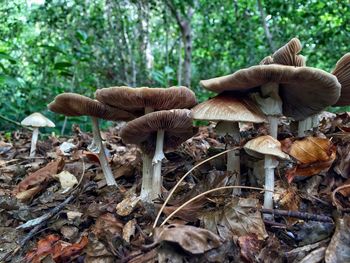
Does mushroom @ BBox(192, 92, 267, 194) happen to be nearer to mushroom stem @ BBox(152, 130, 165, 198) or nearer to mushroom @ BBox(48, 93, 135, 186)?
mushroom stem @ BBox(152, 130, 165, 198)

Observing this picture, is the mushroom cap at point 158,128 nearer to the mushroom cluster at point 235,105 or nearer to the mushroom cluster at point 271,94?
the mushroom cluster at point 235,105

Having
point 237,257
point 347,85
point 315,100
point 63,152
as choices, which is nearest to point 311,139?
point 315,100

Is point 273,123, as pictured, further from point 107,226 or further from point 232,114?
point 107,226

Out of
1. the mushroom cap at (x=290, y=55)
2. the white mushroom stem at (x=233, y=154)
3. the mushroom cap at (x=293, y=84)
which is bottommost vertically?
the white mushroom stem at (x=233, y=154)

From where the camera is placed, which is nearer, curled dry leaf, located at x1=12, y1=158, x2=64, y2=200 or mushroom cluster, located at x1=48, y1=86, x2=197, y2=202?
mushroom cluster, located at x1=48, y1=86, x2=197, y2=202

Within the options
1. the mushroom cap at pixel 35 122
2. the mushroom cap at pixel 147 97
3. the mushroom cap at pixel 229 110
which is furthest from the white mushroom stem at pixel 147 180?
the mushroom cap at pixel 35 122

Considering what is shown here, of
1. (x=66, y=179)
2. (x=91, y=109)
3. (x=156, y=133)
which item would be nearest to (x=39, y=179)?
(x=66, y=179)

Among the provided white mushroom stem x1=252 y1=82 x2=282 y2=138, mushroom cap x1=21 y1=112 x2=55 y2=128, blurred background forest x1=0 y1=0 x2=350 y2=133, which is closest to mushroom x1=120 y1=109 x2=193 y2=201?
white mushroom stem x1=252 y1=82 x2=282 y2=138

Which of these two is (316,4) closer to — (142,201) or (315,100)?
(315,100)
